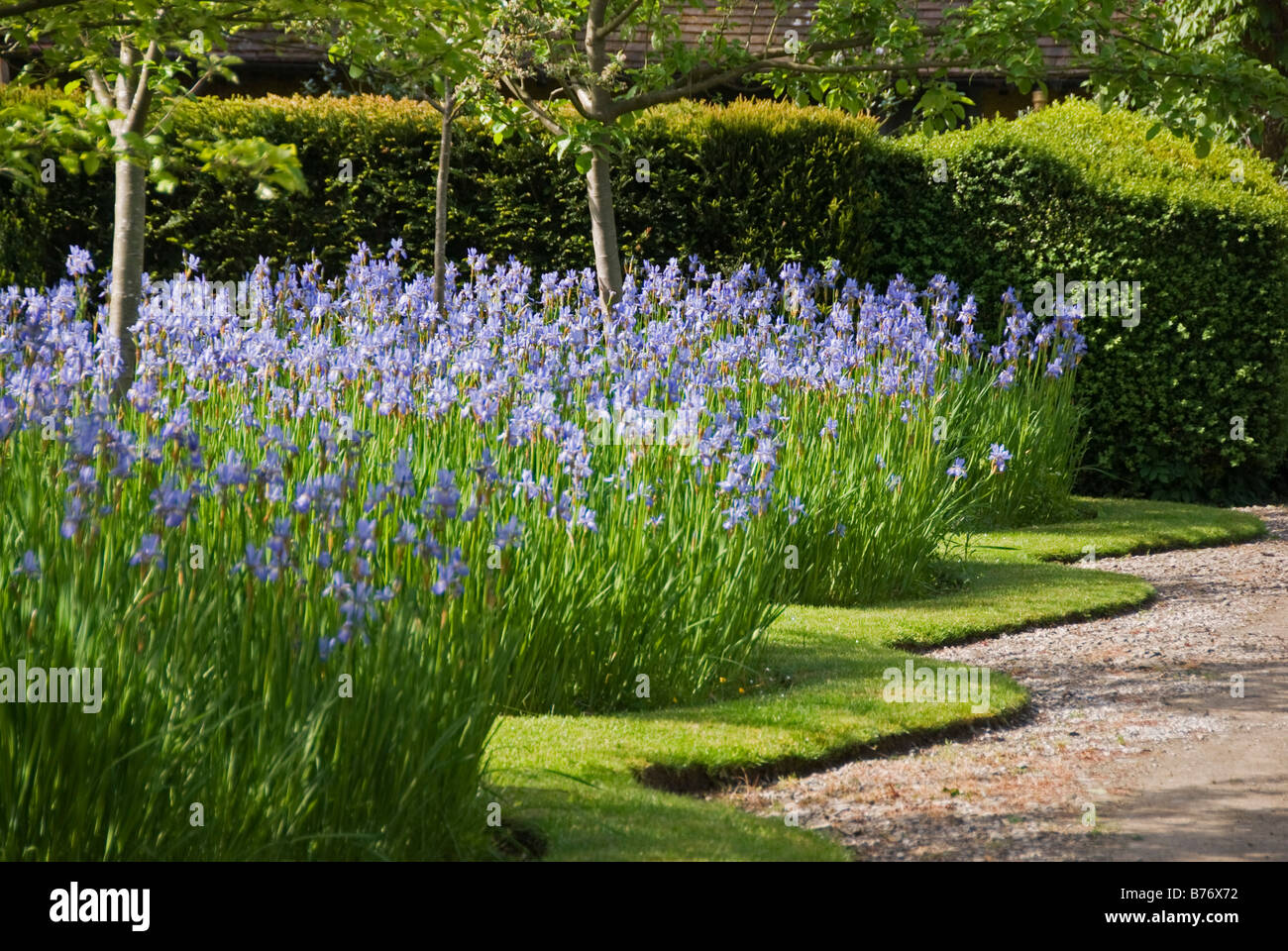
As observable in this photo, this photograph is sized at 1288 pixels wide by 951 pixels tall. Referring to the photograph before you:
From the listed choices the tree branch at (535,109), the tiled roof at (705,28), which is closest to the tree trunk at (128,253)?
the tree branch at (535,109)

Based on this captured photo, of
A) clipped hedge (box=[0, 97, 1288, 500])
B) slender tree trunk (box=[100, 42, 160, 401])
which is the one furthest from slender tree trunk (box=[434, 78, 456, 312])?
slender tree trunk (box=[100, 42, 160, 401])

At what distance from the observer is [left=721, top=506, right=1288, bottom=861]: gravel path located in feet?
14.6

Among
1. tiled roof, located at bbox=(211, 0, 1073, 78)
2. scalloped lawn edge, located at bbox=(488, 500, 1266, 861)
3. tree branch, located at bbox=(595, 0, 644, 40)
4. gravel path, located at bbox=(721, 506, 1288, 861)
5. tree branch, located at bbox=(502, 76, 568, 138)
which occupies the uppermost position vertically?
tiled roof, located at bbox=(211, 0, 1073, 78)

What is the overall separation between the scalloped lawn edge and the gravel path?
0.12 m

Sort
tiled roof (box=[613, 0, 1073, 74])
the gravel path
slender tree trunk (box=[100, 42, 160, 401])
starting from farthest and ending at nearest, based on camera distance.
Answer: tiled roof (box=[613, 0, 1073, 74]) → slender tree trunk (box=[100, 42, 160, 401]) → the gravel path

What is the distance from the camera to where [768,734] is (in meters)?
5.28

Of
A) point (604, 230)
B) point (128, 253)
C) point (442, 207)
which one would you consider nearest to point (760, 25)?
point (604, 230)

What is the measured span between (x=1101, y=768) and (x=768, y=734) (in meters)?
1.30

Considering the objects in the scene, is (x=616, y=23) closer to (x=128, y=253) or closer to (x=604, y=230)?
(x=604, y=230)

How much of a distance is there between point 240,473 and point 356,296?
504cm

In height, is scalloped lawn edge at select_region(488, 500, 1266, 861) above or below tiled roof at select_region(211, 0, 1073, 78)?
below

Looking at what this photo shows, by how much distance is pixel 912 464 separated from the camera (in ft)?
26.3

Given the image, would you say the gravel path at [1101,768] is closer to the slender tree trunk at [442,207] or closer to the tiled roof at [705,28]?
the slender tree trunk at [442,207]

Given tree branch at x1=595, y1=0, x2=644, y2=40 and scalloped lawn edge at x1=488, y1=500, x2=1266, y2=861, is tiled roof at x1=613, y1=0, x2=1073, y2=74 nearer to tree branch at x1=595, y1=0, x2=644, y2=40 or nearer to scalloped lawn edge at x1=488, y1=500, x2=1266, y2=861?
tree branch at x1=595, y1=0, x2=644, y2=40
